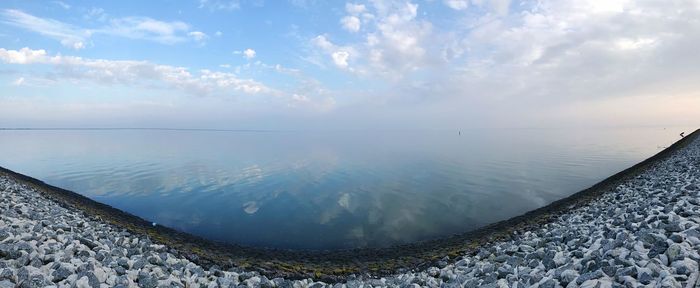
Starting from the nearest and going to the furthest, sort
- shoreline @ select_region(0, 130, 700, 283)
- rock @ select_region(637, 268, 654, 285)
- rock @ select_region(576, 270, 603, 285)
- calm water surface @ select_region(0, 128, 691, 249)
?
rock @ select_region(637, 268, 654, 285), rock @ select_region(576, 270, 603, 285), shoreline @ select_region(0, 130, 700, 283), calm water surface @ select_region(0, 128, 691, 249)

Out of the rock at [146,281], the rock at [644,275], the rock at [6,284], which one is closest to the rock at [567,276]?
the rock at [644,275]

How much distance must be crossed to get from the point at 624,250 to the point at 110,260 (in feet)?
37.4

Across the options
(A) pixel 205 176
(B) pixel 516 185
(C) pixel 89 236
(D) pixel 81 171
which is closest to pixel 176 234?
(C) pixel 89 236

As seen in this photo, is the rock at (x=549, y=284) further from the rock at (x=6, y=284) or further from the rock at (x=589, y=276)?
the rock at (x=6, y=284)

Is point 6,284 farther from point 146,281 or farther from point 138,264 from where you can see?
point 138,264

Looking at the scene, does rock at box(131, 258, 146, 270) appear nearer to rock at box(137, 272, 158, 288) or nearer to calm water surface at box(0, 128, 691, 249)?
rock at box(137, 272, 158, 288)

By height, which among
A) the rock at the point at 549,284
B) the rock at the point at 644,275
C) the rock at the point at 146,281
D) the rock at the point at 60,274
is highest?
the rock at the point at 644,275

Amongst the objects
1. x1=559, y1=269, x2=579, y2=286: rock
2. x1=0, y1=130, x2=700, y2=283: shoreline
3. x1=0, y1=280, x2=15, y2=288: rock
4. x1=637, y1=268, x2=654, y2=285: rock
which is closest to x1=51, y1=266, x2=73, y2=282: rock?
x1=0, y1=280, x2=15, y2=288: rock

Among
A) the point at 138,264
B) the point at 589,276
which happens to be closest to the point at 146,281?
the point at 138,264

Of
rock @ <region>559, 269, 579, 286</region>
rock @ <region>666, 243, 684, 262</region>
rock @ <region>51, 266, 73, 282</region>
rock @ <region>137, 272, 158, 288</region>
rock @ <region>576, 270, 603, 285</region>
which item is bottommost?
rock @ <region>137, 272, 158, 288</region>

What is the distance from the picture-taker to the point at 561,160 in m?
50.1

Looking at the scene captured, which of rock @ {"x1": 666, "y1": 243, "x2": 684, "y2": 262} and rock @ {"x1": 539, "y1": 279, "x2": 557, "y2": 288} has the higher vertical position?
rock @ {"x1": 666, "y1": 243, "x2": 684, "y2": 262}

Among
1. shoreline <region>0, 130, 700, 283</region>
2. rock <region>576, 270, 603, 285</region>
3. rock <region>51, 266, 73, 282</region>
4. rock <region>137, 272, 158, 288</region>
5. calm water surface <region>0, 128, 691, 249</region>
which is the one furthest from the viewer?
calm water surface <region>0, 128, 691, 249</region>

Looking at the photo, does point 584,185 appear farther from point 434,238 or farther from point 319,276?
point 319,276
